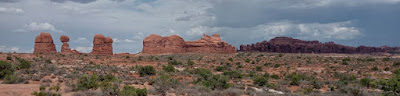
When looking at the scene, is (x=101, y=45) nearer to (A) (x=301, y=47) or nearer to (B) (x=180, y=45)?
(B) (x=180, y=45)

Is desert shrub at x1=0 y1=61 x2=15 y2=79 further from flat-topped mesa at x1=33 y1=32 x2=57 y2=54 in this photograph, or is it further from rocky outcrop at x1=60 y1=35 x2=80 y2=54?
rocky outcrop at x1=60 y1=35 x2=80 y2=54

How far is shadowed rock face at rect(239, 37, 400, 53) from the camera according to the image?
99.7 meters

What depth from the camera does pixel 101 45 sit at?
189 ft

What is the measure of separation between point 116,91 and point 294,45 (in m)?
98.1

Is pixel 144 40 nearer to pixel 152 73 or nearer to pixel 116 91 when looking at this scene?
pixel 152 73

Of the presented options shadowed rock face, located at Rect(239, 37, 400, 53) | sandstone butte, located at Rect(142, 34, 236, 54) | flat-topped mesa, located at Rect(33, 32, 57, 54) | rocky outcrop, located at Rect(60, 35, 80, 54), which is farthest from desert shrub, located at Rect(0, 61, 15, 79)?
shadowed rock face, located at Rect(239, 37, 400, 53)

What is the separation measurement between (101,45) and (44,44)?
10127mm

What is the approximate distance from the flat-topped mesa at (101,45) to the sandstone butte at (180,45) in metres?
13.4

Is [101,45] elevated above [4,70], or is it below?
above

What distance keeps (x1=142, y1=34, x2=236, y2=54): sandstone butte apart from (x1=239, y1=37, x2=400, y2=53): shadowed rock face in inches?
1274

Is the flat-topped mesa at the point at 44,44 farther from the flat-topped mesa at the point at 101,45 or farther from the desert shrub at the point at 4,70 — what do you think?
the desert shrub at the point at 4,70

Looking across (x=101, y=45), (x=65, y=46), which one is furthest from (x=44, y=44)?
(x=101, y=45)

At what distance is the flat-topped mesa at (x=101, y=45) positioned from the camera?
5703 centimetres

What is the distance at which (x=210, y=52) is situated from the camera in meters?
68.9
